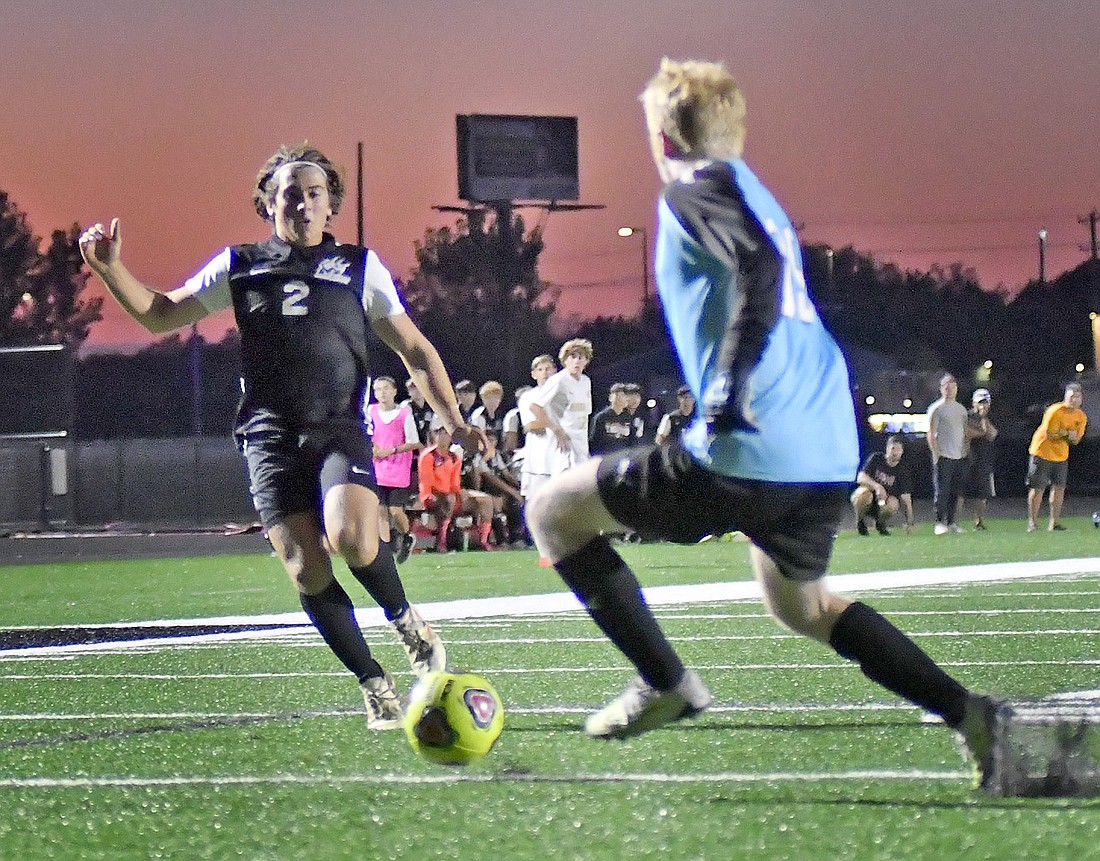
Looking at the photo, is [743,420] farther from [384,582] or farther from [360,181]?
[360,181]

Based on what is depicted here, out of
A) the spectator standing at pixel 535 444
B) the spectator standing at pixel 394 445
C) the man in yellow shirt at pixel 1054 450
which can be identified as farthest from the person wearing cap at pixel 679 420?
the man in yellow shirt at pixel 1054 450

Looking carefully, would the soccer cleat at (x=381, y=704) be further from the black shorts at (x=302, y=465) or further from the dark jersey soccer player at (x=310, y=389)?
the black shorts at (x=302, y=465)

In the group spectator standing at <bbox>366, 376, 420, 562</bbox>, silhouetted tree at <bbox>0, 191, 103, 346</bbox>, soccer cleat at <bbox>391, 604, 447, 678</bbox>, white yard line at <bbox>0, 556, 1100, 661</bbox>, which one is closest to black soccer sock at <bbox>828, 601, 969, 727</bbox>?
soccer cleat at <bbox>391, 604, 447, 678</bbox>

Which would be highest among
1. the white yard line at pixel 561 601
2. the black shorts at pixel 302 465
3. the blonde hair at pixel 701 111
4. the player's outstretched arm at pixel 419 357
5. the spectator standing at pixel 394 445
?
the blonde hair at pixel 701 111

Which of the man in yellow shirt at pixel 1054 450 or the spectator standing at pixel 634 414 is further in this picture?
the man in yellow shirt at pixel 1054 450

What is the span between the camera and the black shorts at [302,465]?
6.47 metres

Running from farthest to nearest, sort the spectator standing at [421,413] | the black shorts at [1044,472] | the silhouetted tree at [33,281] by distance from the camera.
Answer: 1. the silhouetted tree at [33,281]
2. the black shorts at [1044,472]
3. the spectator standing at [421,413]

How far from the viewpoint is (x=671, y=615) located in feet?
36.0

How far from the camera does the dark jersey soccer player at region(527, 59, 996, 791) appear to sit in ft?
15.3

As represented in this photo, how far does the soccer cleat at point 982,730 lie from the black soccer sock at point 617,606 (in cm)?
82

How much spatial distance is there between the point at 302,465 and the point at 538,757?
4.82 feet

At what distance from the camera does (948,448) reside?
22.4 meters

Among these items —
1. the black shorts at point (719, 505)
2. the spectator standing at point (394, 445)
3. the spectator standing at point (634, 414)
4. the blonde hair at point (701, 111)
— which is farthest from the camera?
the spectator standing at point (634, 414)

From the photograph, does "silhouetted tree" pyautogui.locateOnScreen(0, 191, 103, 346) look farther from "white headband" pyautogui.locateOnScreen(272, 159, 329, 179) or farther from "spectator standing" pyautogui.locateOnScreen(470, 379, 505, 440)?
"white headband" pyautogui.locateOnScreen(272, 159, 329, 179)
